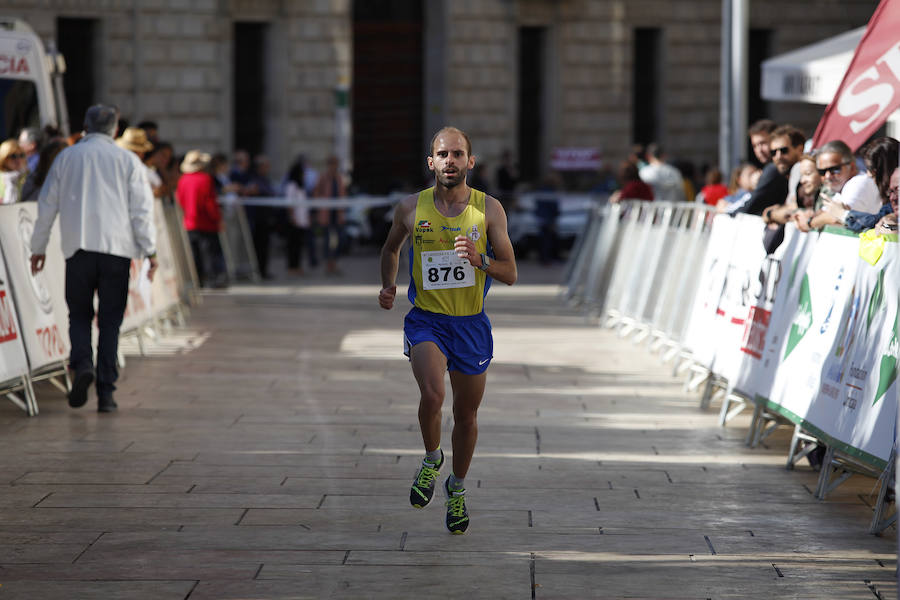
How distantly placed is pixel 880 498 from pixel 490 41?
26856 millimetres

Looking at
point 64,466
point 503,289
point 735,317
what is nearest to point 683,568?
point 64,466

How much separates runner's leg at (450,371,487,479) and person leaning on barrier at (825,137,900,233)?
8.24ft

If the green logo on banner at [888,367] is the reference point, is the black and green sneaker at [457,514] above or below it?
below

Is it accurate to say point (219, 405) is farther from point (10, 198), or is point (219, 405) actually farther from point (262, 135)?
point (262, 135)

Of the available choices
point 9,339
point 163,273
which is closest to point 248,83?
point 163,273

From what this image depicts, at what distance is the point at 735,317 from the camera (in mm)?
10719

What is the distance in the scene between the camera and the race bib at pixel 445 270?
280 inches

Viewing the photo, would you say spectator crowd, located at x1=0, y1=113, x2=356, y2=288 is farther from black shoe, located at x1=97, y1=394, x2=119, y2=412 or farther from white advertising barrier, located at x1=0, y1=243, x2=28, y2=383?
black shoe, located at x1=97, y1=394, x2=119, y2=412

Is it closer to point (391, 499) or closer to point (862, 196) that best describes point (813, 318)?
point (862, 196)

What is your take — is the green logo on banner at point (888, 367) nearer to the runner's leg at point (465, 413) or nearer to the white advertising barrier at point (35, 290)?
the runner's leg at point (465, 413)

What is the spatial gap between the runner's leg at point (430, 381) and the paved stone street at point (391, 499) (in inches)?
18.4

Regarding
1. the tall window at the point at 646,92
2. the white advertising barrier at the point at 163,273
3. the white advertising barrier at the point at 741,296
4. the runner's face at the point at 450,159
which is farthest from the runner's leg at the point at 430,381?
the tall window at the point at 646,92

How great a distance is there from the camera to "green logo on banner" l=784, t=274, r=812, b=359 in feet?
29.3

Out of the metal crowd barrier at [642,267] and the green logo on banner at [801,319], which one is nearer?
the green logo on banner at [801,319]
